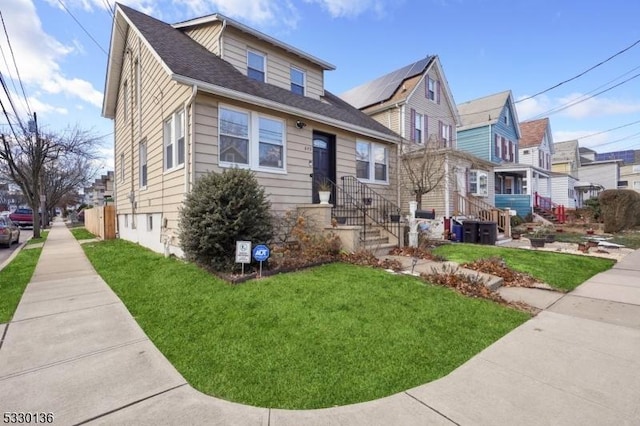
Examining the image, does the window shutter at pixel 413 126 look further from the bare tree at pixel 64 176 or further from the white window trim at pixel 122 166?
the bare tree at pixel 64 176

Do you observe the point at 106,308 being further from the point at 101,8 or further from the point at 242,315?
the point at 101,8

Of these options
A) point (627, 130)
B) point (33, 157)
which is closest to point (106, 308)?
point (33, 157)

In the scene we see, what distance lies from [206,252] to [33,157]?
65.1 ft

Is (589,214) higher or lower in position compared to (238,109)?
lower

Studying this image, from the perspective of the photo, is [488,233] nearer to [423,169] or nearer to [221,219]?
[423,169]

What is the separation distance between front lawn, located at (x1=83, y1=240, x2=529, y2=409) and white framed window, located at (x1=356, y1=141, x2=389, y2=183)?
6026mm

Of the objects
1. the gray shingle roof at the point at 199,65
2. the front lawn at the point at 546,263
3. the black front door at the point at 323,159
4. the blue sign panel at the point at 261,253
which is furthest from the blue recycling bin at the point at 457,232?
the blue sign panel at the point at 261,253

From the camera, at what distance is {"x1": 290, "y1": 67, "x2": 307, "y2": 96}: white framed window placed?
1131 centimetres

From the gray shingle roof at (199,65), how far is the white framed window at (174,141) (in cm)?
111

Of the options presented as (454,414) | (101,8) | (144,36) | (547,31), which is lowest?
(454,414)

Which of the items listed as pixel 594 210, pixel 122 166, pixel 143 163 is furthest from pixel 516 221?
pixel 122 166

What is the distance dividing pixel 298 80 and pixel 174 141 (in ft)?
17.7

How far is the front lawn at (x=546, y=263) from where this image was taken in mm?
5918

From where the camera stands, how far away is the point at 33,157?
18.6 m
